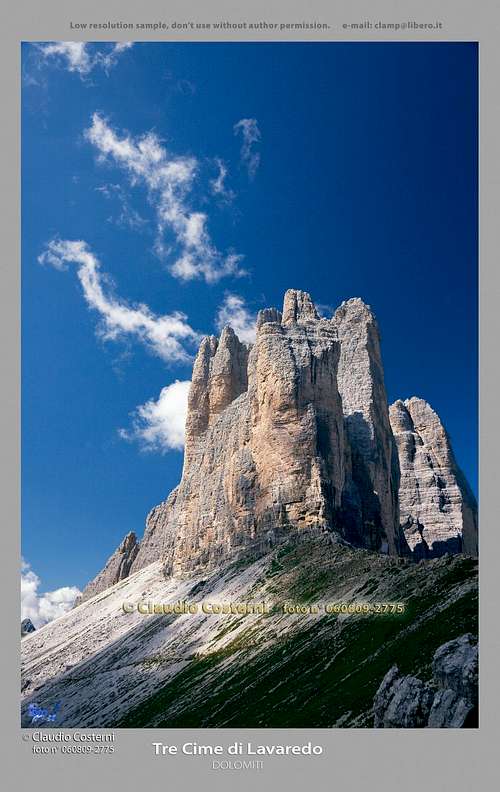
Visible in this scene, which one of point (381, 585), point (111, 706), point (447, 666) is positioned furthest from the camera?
point (111, 706)

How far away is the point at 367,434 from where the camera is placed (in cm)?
12900

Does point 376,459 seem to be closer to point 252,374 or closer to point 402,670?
point 252,374

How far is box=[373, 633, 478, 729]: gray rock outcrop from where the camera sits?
1019 inches

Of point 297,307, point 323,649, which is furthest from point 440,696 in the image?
point 297,307

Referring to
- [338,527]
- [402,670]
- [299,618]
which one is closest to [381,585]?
[299,618]

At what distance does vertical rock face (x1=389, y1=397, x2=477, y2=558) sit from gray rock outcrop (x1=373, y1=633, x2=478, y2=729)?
128612mm

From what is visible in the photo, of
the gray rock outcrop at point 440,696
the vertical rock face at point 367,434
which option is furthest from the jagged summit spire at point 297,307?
the gray rock outcrop at point 440,696

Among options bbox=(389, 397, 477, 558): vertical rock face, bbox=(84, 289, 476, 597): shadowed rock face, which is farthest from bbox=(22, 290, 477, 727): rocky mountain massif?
bbox=(389, 397, 477, 558): vertical rock face

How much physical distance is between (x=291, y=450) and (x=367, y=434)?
114 feet

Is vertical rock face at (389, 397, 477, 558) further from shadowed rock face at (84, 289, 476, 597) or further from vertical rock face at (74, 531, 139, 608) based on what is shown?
vertical rock face at (74, 531, 139, 608)

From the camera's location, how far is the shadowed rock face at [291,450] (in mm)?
96812
